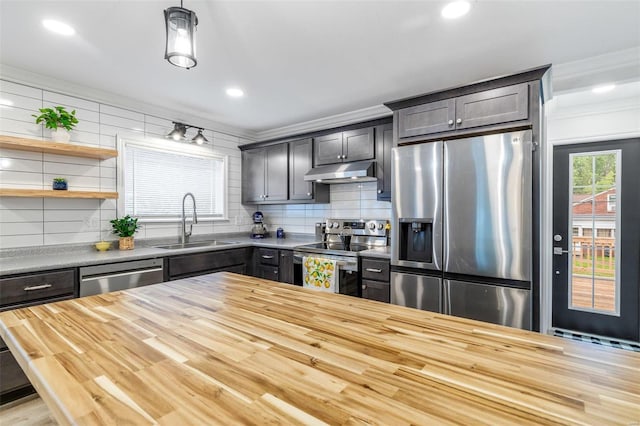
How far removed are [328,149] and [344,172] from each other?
47 centimetres

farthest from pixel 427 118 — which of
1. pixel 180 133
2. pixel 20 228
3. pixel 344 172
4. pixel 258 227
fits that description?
pixel 20 228

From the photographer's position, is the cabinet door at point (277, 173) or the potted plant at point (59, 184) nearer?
the potted plant at point (59, 184)

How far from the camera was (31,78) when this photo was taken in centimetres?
259

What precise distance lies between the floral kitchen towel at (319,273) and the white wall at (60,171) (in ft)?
5.49

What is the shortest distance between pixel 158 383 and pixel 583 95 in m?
3.84

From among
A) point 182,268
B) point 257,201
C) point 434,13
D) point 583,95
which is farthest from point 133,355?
point 583,95

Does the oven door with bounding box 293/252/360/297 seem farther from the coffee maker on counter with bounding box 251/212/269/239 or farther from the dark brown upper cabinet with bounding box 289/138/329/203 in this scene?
the coffee maker on counter with bounding box 251/212/269/239

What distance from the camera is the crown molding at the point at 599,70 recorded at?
7.26 feet

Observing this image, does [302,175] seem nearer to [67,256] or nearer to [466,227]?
[466,227]

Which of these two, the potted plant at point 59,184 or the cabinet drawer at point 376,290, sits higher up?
the potted plant at point 59,184

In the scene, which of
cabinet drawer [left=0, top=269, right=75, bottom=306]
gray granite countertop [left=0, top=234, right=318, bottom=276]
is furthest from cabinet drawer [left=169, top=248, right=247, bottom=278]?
cabinet drawer [left=0, top=269, right=75, bottom=306]

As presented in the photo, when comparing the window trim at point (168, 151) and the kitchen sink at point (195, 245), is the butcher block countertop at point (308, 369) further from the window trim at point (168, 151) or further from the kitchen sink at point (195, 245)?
the kitchen sink at point (195, 245)

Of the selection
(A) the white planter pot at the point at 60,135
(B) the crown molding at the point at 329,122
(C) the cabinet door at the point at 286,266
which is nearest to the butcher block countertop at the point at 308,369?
(A) the white planter pot at the point at 60,135

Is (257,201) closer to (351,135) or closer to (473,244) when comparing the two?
(351,135)
